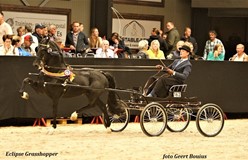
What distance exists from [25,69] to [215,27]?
11443 mm

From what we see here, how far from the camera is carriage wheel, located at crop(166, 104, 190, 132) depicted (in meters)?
15.8

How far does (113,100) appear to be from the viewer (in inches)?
622

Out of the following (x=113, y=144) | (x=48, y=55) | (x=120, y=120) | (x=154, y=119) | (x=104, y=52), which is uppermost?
(x=104, y=52)

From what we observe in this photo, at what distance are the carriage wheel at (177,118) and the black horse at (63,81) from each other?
99 centimetres

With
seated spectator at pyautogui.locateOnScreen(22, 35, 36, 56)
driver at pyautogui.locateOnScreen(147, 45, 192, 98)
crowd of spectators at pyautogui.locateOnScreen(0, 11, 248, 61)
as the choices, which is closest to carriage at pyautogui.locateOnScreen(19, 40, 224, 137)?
driver at pyautogui.locateOnScreen(147, 45, 192, 98)

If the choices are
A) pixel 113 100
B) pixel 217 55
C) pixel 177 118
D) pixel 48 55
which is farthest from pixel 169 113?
pixel 217 55

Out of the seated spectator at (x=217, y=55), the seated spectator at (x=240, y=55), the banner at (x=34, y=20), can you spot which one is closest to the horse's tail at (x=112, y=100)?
the seated spectator at (x=217, y=55)

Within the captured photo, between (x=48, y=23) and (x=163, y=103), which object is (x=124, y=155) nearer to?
(x=163, y=103)

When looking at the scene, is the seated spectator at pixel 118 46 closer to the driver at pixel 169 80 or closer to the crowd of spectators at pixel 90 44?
the crowd of spectators at pixel 90 44

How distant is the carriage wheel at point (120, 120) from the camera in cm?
1579

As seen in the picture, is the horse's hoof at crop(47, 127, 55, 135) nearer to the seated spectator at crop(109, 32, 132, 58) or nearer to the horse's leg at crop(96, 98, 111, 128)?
the horse's leg at crop(96, 98, 111, 128)

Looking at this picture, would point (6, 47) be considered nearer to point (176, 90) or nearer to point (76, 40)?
point (76, 40)

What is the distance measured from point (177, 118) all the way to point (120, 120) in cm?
110

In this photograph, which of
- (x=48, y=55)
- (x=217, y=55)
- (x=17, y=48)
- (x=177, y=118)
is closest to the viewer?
(x=48, y=55)
